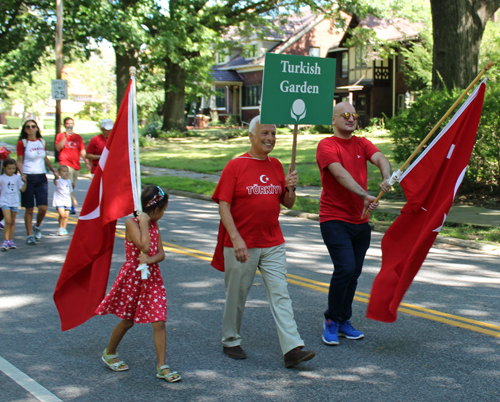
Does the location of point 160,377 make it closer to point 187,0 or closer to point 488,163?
point 488,163

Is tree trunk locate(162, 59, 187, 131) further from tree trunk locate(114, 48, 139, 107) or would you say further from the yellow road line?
the yellow road line

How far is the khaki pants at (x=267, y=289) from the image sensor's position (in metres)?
4.77

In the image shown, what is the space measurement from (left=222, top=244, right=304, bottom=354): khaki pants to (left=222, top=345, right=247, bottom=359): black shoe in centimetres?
3

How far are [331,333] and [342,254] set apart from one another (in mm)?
716

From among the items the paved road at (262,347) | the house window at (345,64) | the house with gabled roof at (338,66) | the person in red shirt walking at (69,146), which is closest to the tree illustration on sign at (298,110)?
the paved road at (262,347)

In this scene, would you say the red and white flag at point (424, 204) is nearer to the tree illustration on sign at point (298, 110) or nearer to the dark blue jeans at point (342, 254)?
the dark blue jeans at point (342, 254)

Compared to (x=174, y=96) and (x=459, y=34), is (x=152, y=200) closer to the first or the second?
(x=459, y=34)

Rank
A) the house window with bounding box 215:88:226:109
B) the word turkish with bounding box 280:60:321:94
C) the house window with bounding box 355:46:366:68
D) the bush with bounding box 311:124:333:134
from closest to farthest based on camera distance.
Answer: the word turkish with bounding box 280:60:321:94 < the bush with bounding box 311:124:333:134 < the house window with bounding box 355:46:366:68 < the house window with bounding box 215:88:226:109

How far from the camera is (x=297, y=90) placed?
517cm

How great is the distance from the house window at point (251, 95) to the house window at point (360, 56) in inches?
424

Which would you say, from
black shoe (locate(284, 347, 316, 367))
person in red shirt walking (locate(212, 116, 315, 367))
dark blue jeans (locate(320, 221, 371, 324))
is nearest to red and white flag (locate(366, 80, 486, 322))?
dark blue jeans (locate(320, 221, 371, 324))

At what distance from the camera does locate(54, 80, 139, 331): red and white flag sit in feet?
15.9

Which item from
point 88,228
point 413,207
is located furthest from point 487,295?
point 88,228

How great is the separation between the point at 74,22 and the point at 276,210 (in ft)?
86.2
